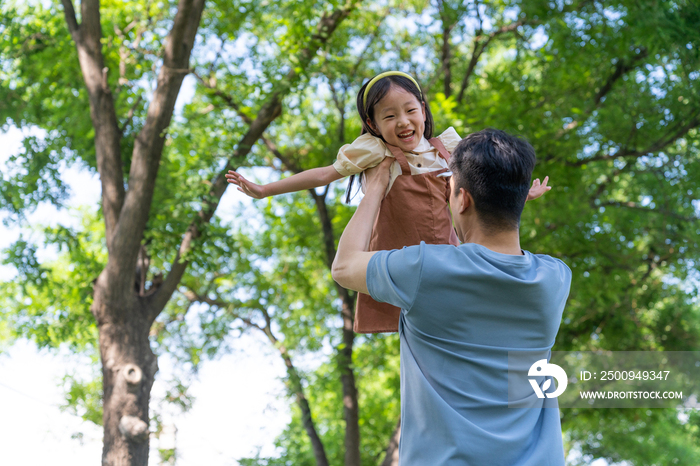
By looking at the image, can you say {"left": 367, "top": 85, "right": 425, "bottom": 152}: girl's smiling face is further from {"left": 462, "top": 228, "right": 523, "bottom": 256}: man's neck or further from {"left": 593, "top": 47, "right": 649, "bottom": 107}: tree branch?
{"left": 593, "top": 47, "right": 649, "bottom": 107}: tree branch

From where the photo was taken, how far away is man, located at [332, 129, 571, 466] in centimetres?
122

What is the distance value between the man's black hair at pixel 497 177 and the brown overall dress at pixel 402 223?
405mm

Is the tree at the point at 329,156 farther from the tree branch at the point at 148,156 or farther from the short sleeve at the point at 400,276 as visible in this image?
the short sleeve at the point at 400,276

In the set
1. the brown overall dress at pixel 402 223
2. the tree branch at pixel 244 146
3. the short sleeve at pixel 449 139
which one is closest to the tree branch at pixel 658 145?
the tree branch at pixel 244 146

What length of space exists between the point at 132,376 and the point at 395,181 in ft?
12.7

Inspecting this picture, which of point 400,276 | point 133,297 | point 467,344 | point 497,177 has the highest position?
point 133,297

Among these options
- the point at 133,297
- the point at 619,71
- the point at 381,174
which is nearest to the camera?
the point at 381,174

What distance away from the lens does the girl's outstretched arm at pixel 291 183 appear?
70.5 inches

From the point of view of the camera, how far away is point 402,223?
70.4 inches

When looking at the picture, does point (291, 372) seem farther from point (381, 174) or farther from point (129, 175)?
point (381, 174)

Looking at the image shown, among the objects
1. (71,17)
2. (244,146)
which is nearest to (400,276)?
(244,146)

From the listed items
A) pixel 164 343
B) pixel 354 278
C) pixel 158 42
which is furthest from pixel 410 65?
pixel 354 278

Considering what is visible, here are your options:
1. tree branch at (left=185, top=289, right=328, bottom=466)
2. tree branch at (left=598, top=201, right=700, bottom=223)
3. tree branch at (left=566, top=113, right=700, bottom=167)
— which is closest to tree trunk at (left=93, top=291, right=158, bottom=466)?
tree branch at (left=185, top=289, right=328, bottom=466)

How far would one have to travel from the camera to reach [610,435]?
9.12 metres
